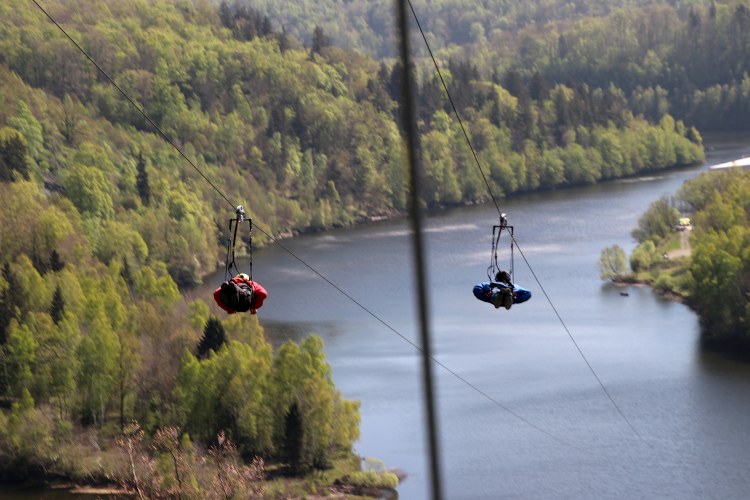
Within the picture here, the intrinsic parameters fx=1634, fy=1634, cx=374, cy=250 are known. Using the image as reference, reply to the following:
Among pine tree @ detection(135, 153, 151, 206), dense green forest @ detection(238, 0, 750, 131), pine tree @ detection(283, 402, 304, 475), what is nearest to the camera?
pine tree @ detection(283, 402, 304, 475)

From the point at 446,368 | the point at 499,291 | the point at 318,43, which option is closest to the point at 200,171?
the point at 446,368

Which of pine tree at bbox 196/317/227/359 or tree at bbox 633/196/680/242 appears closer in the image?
pine tree at bbox 196/317/227/359

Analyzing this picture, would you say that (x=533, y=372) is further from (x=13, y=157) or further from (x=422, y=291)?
(x=13, y=157)

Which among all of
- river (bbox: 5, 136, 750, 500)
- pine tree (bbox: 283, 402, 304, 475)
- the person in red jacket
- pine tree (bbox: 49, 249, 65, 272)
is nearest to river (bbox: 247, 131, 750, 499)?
river (bbox: 5, 136, 750, 500)

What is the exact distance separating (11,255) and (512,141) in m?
58.7

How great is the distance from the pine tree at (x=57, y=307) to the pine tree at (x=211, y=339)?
5.51 metres

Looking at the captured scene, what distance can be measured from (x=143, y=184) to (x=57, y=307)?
34.6 metres

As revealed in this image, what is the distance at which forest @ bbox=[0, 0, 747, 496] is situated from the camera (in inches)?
1591

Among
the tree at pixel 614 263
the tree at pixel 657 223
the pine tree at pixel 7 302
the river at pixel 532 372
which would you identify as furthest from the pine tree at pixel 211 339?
the tree at pixel 657 223

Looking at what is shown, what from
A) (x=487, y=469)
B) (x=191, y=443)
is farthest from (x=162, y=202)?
(x=487, y=469)

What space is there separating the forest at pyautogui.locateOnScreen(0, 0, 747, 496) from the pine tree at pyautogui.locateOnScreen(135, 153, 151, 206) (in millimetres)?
120

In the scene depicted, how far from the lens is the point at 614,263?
205 ft

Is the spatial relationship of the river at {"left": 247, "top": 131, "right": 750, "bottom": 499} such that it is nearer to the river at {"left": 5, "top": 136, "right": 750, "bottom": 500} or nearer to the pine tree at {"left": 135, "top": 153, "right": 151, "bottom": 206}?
the river at {"left": 5, "top": 136, "right": 750, "bottom": 500}

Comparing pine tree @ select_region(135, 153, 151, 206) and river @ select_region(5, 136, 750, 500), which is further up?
pine tree @ select_region(135, 153, 151, 206)
